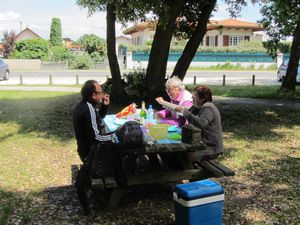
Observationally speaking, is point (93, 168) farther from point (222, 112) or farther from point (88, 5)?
point (222, 112)

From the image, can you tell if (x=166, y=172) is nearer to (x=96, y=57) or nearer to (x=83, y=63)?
(x=83, y=63)

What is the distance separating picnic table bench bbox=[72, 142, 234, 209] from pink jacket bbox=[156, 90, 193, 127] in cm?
62

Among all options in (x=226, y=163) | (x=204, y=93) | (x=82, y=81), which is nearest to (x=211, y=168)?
(x=204, y=93)

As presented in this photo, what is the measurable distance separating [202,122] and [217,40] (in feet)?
181

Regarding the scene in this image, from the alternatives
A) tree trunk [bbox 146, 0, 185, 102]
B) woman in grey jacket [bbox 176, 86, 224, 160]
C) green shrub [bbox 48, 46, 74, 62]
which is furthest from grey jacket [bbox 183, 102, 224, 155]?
green shrub [bbox 48, 46, 74, 62]

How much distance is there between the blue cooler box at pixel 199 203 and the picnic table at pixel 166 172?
0.68 metres

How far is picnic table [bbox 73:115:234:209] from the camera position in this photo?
4902mm

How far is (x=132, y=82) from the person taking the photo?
14.7 meters

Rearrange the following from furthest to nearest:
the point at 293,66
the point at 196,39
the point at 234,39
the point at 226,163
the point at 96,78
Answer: the point at 234,39 → the point at 96,78 → the point at 293,66 → the point at 196,39 → the point at 226,163

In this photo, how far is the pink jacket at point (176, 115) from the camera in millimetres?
6254

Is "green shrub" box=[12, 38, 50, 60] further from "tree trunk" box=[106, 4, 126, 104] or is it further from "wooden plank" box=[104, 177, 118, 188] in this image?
"wooden plank" box=[104, 177, 118, 188]

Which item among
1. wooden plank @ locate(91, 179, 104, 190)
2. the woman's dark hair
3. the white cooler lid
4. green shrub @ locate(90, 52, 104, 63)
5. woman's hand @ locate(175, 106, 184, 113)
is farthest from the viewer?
green shrub @ locate(90, 52, 104, 63)

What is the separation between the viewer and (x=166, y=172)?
5.41 meters

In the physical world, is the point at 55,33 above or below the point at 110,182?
above
